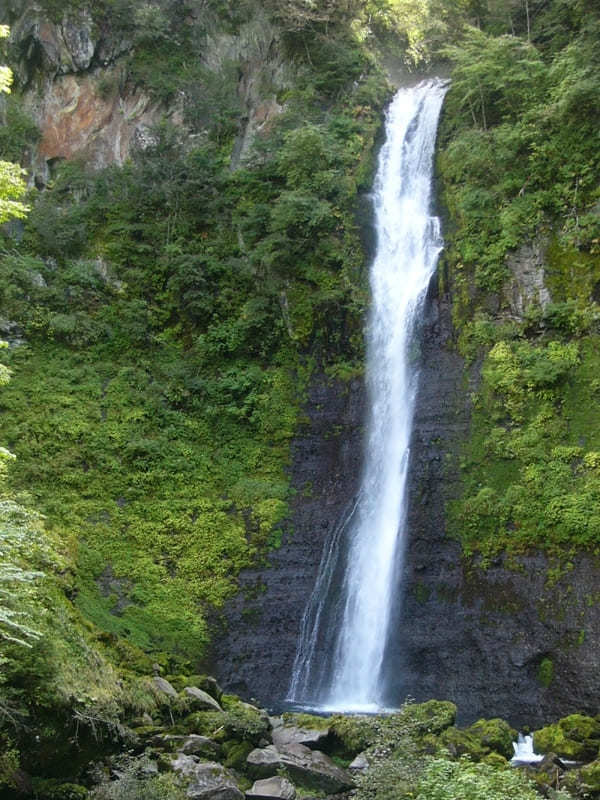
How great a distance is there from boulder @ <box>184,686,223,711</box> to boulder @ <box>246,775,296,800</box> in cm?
242

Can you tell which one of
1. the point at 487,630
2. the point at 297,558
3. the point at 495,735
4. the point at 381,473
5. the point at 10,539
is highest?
the point at 381,473

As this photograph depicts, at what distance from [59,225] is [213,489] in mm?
11067

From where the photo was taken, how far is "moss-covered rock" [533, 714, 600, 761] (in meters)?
10.1

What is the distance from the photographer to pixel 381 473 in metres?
17.1

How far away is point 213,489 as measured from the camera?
18.0 meters

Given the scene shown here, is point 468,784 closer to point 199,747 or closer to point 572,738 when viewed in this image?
point 199,747

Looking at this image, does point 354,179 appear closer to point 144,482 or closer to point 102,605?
point 144,482

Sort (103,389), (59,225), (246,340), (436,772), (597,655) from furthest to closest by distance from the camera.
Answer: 1. (59,225)
2. (246,340)
3. (103,389)
4. (597,655)
5. (436,772)

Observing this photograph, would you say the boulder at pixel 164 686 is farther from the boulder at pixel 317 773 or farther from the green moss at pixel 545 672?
the green moss at pixel 545 672

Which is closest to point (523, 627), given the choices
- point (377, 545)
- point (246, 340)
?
point (377, 545)

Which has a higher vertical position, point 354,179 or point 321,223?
point 354,179

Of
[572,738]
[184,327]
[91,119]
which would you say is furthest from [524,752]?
[91,119]

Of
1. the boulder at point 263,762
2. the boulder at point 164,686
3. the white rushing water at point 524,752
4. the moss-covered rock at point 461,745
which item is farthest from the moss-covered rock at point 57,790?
the white rushing water at point 524,752

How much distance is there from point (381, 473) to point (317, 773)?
8.72 m
